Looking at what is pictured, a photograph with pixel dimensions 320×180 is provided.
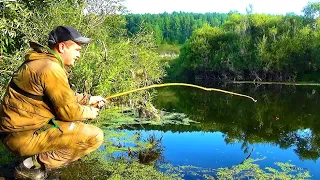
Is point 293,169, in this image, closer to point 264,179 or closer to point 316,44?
point 264,179

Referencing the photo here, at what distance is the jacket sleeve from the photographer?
3.29 meters

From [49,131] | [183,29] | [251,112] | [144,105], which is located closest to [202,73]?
[251,112]

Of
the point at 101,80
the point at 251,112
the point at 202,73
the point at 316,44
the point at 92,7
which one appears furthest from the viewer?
the point at 202,73

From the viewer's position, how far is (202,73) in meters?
48.8

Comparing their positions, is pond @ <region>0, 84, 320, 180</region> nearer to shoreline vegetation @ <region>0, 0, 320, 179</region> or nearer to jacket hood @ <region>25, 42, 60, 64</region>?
shoreline vegetation @ <region>0, 0, 320, 179</region>

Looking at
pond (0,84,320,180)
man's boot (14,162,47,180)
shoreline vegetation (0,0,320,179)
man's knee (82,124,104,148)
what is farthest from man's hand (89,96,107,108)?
shoreline vegetation (0,0,320,179)

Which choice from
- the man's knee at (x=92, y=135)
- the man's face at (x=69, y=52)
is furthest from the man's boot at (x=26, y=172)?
the man's face at (x=69, y=52)

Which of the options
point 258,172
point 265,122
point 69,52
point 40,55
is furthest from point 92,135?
point 265,122

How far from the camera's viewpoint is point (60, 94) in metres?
3.36

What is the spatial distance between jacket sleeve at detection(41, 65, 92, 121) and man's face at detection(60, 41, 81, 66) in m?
0.31

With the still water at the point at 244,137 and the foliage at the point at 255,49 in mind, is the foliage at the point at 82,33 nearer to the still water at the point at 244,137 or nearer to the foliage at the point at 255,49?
the still water at the point at 244,137

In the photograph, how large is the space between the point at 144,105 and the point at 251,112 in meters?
7.05

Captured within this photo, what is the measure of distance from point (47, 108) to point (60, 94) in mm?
249

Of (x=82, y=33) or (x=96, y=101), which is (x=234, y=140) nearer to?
(x=82, y=33)
